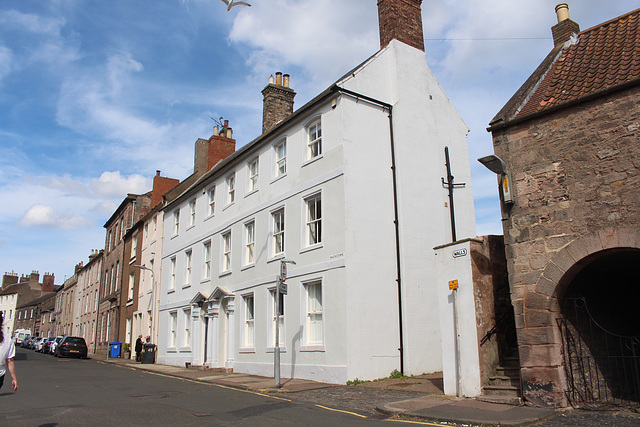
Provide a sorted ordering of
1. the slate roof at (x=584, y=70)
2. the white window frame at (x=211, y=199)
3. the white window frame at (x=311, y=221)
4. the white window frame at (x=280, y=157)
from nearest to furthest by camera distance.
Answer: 1. the slate roof at (x=584, y=70)
2. the white window frame at (x=311, y=221)
3. the white window frame at (x=280, y=157)
4. the white window frame at (x=211, y=199)

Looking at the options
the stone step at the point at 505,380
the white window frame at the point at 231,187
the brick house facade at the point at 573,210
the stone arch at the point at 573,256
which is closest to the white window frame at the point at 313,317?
the stone step at the point at 505,380

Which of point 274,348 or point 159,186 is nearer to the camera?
point 274,348

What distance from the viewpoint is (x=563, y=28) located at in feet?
39.9

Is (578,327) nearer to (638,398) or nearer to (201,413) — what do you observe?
(638,398)

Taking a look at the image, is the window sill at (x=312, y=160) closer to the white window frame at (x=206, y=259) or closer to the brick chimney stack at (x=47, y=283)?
the white window frame at (x=206, y=259)

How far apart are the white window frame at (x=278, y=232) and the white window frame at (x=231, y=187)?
433cm

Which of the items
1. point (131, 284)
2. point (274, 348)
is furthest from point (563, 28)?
point (131, 284)

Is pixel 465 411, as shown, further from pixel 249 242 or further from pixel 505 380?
pixel 249 242

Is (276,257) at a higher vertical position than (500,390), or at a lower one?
higher

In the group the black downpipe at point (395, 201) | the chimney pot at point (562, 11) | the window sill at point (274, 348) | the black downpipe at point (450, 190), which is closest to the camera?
the chimney pot at point (562, 11)

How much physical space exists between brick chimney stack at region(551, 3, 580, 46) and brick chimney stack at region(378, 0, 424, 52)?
7.39m

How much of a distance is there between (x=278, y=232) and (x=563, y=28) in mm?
11310

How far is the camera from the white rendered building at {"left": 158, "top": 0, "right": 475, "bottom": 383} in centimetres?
1546

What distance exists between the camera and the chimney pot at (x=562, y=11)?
492 inches
